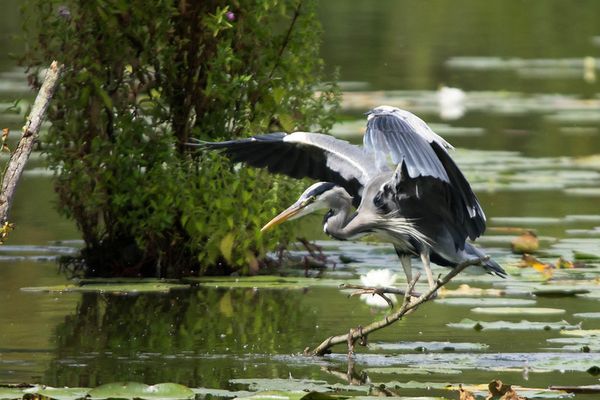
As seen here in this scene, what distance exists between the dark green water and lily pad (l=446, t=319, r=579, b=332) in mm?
35

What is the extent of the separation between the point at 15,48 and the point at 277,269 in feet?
A: 43.1

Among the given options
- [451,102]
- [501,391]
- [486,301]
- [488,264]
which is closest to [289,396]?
[501,391]

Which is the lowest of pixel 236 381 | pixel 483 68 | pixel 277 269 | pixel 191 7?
pixel 236 381

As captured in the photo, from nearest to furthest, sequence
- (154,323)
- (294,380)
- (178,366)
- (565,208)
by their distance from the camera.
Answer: (294,380) → (178,366) → (154,323) → (565,208)

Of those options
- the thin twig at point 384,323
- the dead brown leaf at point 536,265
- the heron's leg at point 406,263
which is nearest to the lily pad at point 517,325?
the heron's leg at point 406,263

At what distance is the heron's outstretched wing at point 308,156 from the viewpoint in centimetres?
754

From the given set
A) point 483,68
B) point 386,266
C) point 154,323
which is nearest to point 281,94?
A: point 386,266

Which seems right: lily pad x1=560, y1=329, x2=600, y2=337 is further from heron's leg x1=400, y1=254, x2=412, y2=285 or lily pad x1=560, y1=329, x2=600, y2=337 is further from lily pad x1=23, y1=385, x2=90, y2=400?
lily pad x1=23, y1=385, x2=90, y2=400

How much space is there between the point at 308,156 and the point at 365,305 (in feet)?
3.24

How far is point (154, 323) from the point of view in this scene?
777 centimetres

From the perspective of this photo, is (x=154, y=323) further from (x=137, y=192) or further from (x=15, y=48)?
(x=15, y=48)

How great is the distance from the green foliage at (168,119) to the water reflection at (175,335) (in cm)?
40

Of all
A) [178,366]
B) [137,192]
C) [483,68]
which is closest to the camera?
[178,366]

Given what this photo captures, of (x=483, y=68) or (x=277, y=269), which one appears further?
(x=483, y=68)
